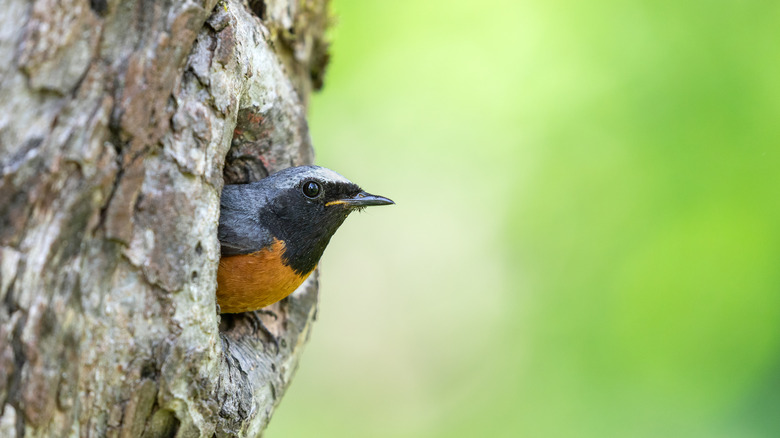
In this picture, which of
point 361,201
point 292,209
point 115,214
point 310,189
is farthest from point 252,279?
point 115,214

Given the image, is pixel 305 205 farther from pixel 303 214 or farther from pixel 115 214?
pixel 115 214

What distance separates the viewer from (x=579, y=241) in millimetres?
8195

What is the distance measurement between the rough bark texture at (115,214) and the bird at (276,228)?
621 mm

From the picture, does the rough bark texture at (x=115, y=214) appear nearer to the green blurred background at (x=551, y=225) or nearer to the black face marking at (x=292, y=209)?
the black face marking at (x=292, y=209)

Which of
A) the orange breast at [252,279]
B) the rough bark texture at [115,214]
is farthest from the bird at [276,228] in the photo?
the rough bark texture at [115,214]

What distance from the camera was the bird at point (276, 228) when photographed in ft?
13.5

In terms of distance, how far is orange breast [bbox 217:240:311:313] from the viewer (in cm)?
408

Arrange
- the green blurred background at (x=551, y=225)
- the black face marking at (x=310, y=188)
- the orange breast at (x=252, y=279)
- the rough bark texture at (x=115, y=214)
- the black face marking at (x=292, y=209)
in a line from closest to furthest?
the rough bark texture at (x=115, y=214)
the orange breast at (x=252, y=279)
the black face marking at (x=292, y=209)
the black face marking at (x=310, y=188)
the green blurred background at (x=551, y=225)

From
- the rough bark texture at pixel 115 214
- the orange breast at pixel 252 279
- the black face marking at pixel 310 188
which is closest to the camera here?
the rough bark texture at pixel 115 214

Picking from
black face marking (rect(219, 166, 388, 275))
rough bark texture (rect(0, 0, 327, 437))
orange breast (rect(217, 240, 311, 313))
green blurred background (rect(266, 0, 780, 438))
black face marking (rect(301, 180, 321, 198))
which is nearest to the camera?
rough bark texture (rect(0, 0, 327, 437))

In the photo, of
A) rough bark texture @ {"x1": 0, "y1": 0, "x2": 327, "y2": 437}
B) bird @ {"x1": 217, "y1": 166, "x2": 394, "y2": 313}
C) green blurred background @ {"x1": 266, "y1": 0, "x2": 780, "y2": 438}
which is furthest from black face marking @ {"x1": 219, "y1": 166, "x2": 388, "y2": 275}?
green blurred background @ {"x1": 266, "y1": 0, "x2": 780, "y2": 438}

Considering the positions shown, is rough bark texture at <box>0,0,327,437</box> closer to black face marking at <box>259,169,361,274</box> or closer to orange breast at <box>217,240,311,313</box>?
orange breast at <box>217,240,311,313</box>

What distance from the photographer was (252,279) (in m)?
4.11

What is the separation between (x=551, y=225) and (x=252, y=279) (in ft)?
17.2
